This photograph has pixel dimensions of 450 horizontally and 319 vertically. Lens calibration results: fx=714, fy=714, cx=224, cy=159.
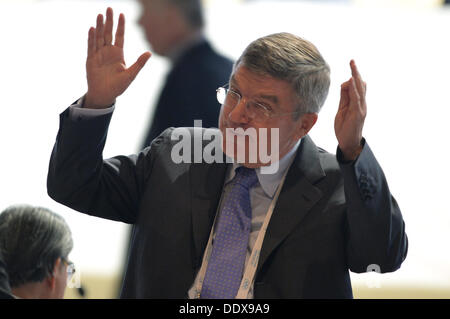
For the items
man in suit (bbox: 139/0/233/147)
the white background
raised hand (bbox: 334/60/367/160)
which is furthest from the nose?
the white background

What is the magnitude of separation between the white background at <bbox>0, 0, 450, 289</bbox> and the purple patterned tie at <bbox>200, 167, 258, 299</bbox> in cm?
221

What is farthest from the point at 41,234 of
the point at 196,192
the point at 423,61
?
the point at 423,61

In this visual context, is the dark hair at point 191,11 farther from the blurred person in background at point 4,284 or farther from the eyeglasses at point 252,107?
the blurred person in background at point 4,284

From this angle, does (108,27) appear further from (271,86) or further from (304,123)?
(304,123)

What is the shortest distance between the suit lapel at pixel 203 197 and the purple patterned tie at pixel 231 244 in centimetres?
3

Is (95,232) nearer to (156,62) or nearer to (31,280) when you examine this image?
(156,62)

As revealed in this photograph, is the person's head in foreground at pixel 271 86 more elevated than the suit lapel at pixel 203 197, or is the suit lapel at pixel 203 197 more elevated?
the person's head in foreground at pixel 271 86

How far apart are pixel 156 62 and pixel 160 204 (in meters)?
2.34

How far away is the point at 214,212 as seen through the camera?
1.78 m

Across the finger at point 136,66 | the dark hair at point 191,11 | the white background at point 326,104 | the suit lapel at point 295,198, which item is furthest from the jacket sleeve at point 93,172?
the white background at point 326,104

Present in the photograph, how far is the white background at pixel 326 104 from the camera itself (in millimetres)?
3979

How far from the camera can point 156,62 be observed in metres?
4.04
